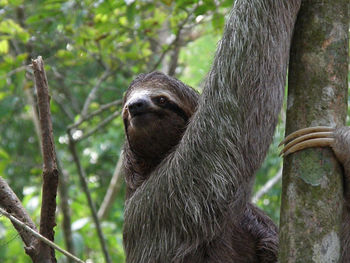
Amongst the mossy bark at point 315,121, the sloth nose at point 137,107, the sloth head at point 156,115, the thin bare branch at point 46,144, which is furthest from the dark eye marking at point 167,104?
the mossy bark at point 315,121

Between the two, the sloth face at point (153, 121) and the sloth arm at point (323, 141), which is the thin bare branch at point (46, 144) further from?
the sloth arm at point (323, 141)

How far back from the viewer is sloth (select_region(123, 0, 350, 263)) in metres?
5.30

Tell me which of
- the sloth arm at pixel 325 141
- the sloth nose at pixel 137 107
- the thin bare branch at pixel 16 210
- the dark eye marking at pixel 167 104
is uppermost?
the sloth nose at pixel 137 107

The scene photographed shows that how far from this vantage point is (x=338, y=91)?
4.60 m

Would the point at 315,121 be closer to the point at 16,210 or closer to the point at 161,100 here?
the point at 161,100

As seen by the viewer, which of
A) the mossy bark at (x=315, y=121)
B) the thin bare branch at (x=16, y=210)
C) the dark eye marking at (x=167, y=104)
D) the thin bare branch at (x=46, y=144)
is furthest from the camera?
the dark eye marking at (x=167, y=104)

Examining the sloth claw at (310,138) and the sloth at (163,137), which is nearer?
the sloth claw at (310,138)

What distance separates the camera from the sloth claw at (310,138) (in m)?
4.45

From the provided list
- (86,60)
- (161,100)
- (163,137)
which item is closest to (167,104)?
(161,100)

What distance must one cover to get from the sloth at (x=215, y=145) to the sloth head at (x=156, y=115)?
0.04ft

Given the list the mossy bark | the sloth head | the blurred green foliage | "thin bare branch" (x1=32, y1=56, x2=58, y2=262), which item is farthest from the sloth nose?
the mossy bark

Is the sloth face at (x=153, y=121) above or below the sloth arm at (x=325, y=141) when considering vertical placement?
above

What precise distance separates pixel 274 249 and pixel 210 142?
1854mm

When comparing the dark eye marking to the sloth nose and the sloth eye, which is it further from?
the sloth nose
